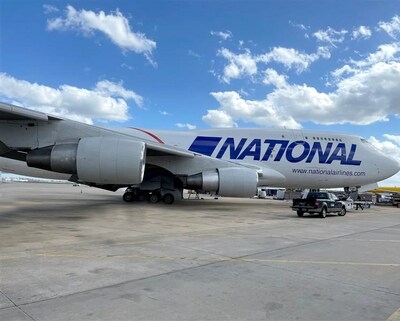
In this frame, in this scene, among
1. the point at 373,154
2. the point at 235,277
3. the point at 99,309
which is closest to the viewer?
the point at 99,309

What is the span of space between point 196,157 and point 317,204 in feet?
21.6

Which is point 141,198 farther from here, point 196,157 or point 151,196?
point 196,157

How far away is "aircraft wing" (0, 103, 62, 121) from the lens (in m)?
12.1

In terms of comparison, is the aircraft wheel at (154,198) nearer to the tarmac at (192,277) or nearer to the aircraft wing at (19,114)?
the aircraft wing at (19,114)

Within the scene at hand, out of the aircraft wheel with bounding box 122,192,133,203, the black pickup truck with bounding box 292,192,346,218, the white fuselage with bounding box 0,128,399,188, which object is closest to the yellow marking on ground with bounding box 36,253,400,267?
the black pickup truck with bounding box 292,192,346,218

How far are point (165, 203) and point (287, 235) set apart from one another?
11.7m

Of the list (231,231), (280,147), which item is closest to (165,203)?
(280,147)

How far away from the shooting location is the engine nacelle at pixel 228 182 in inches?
723

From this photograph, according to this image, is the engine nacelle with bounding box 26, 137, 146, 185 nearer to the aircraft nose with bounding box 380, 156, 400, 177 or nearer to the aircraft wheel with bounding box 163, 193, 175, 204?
the aircraft wheel with bounding box 163, 193, 175, 204

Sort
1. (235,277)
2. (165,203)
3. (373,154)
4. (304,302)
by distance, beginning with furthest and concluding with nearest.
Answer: (373,154)
(165,203)
(235,277)
(304,302)

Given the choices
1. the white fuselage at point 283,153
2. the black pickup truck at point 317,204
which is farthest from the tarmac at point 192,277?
the white fuselage at point 283,153

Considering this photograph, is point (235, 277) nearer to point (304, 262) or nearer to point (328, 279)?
point (328, 279)

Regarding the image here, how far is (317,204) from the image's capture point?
17547mm

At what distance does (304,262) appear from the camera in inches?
263
